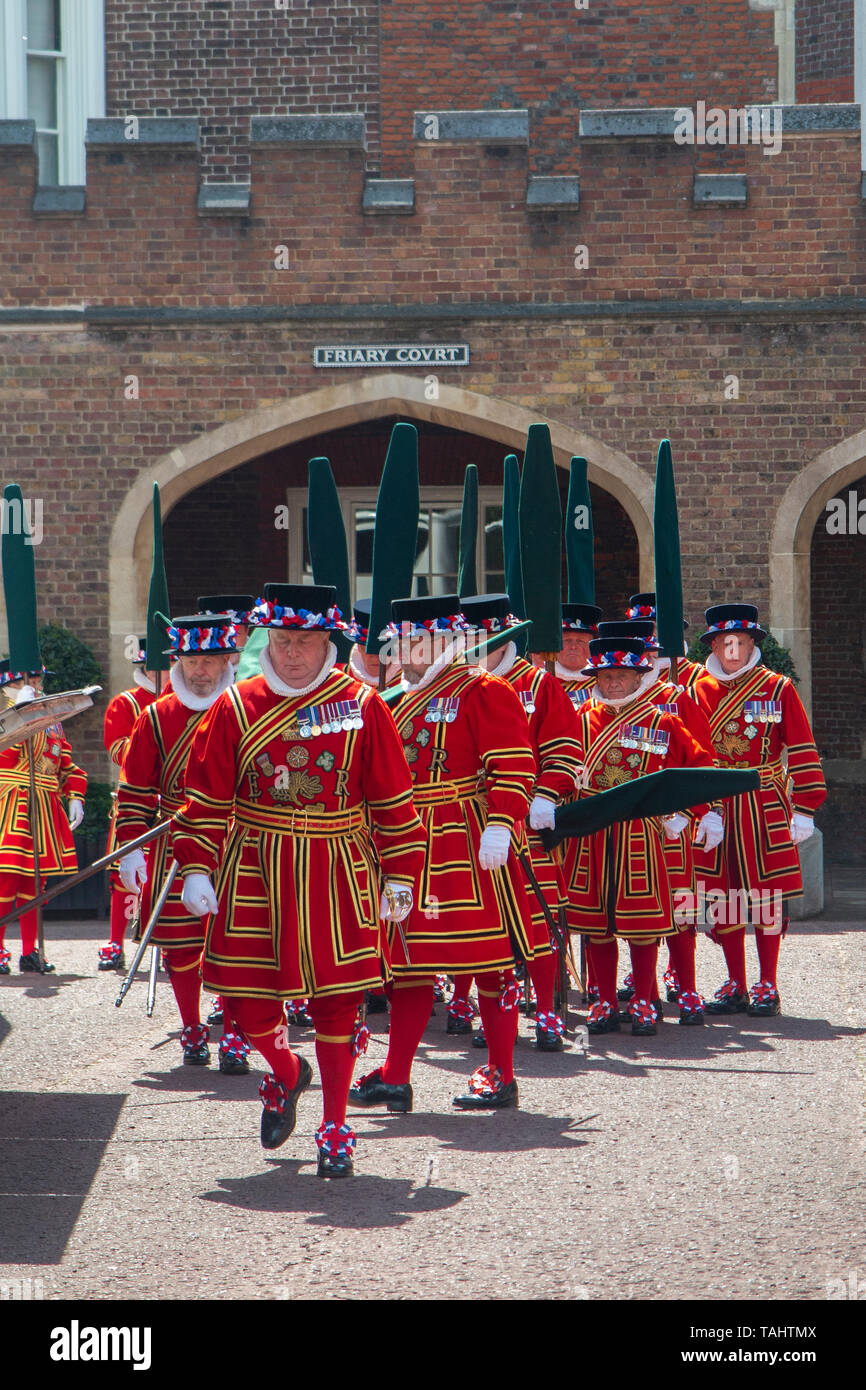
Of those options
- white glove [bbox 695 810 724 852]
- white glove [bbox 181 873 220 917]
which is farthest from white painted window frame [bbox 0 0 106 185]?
white glove [bbox 181 873 220 917]

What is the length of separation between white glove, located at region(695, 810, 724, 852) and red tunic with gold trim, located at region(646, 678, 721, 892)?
0.03 meters

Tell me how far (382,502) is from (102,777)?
5.85 m

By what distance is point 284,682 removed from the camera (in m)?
5.01

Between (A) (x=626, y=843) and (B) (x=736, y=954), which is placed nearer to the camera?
(A) (x=626, y=843)

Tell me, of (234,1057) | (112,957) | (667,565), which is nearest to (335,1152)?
(234,1057)

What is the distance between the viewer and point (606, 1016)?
720cm

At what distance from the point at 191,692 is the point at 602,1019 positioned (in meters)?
2.22

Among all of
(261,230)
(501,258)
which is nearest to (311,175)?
(261,230)

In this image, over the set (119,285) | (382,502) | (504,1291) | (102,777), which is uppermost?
(119,285)

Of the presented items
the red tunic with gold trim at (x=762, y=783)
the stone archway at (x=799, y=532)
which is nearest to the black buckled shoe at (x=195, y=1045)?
the red tunic with gold trim at (x=762, y=783)

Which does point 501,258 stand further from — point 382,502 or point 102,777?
point 382,502

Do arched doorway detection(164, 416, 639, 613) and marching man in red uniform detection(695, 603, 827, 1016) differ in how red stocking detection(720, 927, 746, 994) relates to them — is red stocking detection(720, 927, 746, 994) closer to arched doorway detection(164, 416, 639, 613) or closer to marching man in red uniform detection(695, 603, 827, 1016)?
marching man in red uniform detection(695, 603, 827, 1016)

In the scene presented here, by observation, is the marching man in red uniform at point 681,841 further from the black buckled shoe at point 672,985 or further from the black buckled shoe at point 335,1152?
the black buckled shoe at point 335,1152

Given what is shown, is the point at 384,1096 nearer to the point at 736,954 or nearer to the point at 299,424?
the point at 736,954
